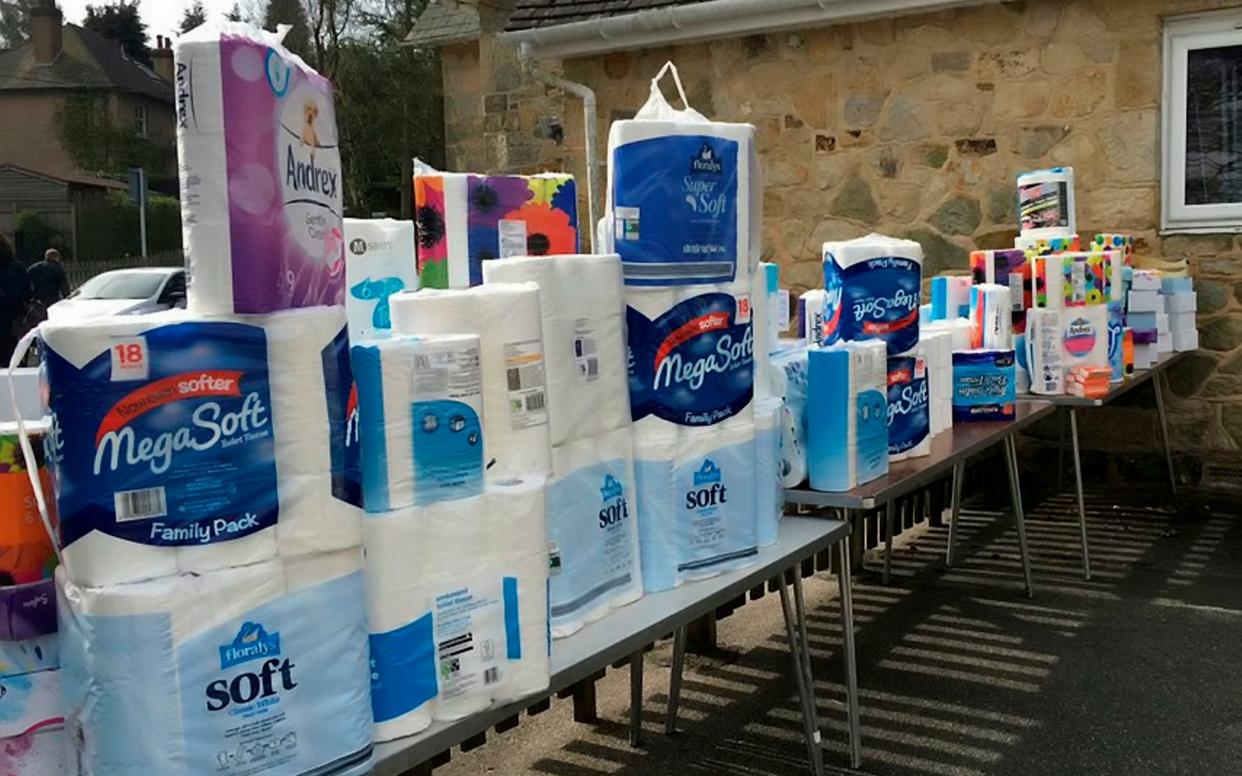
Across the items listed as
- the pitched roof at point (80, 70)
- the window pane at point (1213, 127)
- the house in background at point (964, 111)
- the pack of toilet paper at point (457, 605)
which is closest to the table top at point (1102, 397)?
the house in background at point (964, 111)

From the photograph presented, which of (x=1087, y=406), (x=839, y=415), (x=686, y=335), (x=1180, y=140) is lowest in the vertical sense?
(x=1087, y=406)

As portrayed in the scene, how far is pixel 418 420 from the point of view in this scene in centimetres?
181

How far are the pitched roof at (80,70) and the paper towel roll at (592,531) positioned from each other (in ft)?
126

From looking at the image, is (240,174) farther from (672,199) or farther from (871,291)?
(871,291)

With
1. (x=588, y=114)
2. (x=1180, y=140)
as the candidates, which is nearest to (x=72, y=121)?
(x=588, y=114)

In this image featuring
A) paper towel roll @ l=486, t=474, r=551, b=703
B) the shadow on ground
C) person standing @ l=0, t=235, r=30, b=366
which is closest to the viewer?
paper towel roll @ l=486, t=474, r=551, b=703

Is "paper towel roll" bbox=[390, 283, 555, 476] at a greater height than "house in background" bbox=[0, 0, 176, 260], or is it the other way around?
"house in background" bbox=[0, 0, 176, 260]

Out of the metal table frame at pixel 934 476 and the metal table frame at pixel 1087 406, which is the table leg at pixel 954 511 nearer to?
the metal table frame at pixel 934 476

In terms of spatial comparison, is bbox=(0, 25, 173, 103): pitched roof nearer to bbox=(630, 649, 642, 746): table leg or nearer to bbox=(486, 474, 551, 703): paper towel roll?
bbox=(630, 649, 642, 746): table leg

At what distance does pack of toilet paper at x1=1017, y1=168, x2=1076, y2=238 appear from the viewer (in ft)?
19.4

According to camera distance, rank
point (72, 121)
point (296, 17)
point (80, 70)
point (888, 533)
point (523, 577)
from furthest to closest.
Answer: point (80, 70) → point (72, 121) → point (296, 17) → point (888, 533) → point (523, 577)

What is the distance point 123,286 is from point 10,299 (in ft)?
14.1

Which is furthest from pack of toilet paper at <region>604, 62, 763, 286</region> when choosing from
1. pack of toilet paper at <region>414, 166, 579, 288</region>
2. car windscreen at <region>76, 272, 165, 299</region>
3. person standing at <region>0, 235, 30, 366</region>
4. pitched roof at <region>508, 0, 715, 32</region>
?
car windscreen at <region>76, 272, 165, 299</region>

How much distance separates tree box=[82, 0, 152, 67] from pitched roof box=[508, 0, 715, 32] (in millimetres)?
42155
